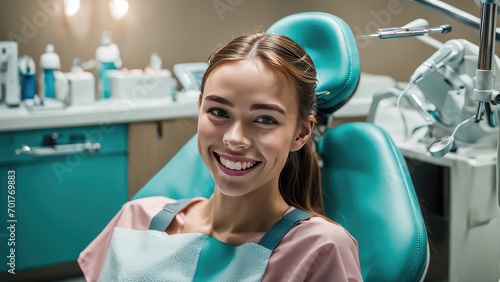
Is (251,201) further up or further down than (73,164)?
further up

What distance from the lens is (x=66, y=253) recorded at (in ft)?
9.95

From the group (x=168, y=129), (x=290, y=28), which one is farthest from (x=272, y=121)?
(x=168, y=129)

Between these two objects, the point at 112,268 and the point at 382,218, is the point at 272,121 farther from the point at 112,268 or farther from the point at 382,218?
the point at 112,268

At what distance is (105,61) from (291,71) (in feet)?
6.27

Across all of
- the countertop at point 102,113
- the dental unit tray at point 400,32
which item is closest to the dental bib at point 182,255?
the dental unit tray at point 400,32

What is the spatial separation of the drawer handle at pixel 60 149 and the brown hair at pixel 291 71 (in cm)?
148

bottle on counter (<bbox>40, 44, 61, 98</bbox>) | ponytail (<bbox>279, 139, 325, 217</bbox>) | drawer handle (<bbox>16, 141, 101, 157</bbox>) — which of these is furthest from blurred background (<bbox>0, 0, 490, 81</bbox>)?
ponytail (<bbox>279, 139, 325, 217</bbox>)

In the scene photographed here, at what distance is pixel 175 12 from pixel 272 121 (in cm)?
209

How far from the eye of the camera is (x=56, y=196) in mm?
2934

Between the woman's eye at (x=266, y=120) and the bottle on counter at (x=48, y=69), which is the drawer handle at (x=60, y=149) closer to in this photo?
the bottle on counter at (x=48, y=69)

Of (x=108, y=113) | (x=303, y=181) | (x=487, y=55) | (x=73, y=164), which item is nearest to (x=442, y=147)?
(x=487, y=55)

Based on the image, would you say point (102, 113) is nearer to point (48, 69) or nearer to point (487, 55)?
point (48, 69)

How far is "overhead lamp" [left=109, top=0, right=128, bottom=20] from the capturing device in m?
3.22

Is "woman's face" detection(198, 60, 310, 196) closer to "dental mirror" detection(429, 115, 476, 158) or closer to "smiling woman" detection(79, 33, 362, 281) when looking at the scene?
"smiling woman" detection(79, 33, 362, 281)
